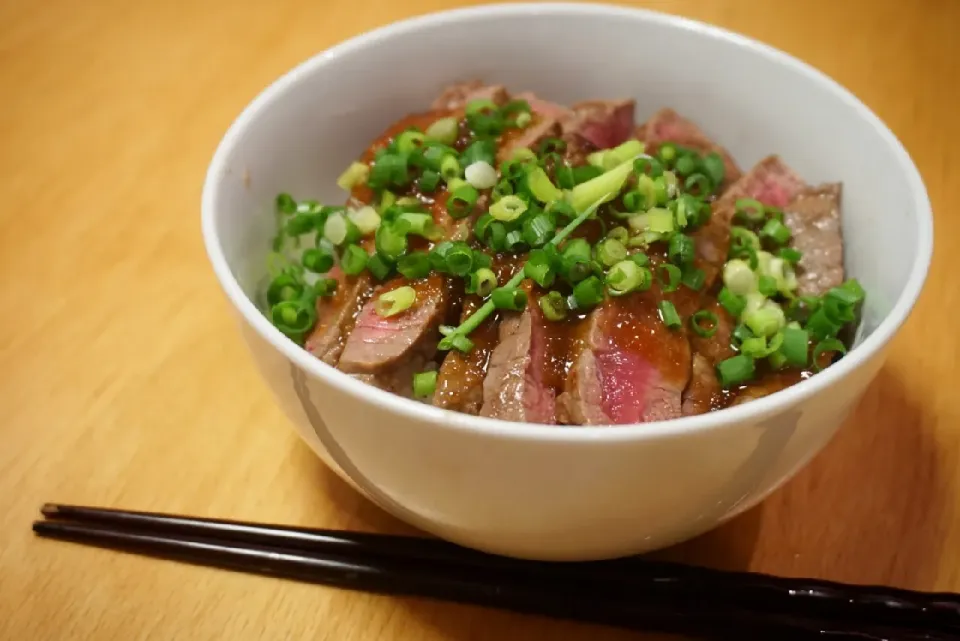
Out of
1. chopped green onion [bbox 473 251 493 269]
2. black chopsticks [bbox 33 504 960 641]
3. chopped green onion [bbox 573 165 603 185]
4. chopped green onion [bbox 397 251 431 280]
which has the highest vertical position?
chopped green onion [bbox 573 165 603 185]

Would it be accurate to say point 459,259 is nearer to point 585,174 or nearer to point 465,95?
point 585,174

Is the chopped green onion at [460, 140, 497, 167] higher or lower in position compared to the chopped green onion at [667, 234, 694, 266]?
higher

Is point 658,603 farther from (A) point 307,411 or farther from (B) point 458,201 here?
(B) point 458,201

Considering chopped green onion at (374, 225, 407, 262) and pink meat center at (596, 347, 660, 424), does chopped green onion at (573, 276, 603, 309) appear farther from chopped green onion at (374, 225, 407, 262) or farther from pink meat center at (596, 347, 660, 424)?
chopped green onion at (374, 225, 407, 262)

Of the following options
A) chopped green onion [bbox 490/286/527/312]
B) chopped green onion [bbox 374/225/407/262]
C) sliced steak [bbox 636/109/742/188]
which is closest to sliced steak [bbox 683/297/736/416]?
chopped green onion [bbox 490/286/527/312]

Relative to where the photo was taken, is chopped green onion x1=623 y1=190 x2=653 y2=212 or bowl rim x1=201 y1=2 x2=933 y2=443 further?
chopped green onion x1=623 y1=190 x2=653 y2=212

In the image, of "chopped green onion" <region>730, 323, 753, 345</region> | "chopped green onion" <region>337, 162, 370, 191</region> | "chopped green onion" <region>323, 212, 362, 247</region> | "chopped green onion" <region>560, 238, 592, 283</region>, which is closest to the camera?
"chopped green onion" <region>560, 238, 592, 283</region>

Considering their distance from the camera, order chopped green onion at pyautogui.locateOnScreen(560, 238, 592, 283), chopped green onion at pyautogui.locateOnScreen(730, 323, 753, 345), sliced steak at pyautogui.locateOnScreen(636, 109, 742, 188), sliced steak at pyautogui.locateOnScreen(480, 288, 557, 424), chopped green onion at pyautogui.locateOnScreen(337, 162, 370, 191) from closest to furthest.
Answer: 1. sliced steak at pyautogui.locateOnScreen(480, 288, 557, 424)
2. chopped green onion at pyautogui.locateOnScreen(560, 238, 592, 283)
3. chopped green onion at pyautogui.locateOnScreen(730, 323, 753, 345)
4. chopped green onion at pyautogui.locateOnScreen(337, 162, 370, 191)
5. sliced steak at pyautogui.locateOnScreen(636, 109, 742, 188)
